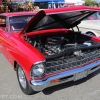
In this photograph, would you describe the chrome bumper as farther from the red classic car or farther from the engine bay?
the engine bay

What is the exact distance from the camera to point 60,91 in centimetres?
344

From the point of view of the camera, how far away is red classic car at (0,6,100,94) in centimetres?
288

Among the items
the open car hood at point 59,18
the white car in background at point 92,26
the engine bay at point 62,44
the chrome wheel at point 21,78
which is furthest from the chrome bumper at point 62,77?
the white car in background at point 92,26

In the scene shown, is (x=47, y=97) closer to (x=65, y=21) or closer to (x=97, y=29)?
(x=65, y=21)

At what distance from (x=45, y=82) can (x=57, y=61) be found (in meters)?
0.44

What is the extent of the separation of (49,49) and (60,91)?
2.86 ft

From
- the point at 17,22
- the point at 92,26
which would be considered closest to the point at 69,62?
the point at 17,22

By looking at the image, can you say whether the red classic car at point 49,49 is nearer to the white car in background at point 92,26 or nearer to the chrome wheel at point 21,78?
the chrome wheel at point 21,78

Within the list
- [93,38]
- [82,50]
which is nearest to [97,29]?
[93,38]

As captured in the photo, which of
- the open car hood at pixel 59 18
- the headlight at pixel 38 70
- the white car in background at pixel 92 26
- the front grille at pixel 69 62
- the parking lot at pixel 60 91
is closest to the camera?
the headlight at pixel 38 70

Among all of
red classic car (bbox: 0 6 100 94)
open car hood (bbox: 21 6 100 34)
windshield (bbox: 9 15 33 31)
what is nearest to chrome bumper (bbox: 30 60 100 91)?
red classic car (bbox: 0 6 100 94)

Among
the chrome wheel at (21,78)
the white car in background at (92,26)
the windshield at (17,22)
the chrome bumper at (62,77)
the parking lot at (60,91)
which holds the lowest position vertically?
the parking lot at (60,91)

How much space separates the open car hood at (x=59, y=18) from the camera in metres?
3.09

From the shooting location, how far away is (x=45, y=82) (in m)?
2.85
